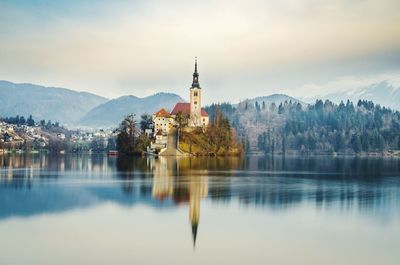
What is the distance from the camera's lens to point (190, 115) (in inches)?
5940

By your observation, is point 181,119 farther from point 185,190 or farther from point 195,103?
point 185,190

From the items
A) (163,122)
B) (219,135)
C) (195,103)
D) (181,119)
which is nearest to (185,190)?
(181,119)

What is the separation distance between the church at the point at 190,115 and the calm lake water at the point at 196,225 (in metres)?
95.8

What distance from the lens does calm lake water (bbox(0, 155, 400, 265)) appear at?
2305 centimetres

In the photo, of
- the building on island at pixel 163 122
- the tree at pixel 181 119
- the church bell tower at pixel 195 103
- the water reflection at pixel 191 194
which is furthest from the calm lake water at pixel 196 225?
the church bell tower at pixel 195 103

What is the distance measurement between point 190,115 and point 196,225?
121 meters

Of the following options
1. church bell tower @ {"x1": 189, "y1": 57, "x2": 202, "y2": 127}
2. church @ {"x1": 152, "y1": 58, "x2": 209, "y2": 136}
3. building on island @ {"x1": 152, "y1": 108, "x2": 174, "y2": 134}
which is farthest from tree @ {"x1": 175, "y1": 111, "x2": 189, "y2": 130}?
church bell tower @ {"x1": 189, "y1": 57, "x2": 202, "y2": 127}

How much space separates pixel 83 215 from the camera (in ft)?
109

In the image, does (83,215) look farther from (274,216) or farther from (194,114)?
(194,114)

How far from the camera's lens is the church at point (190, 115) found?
146250 mm

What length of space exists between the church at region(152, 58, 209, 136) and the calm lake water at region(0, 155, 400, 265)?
9578cm

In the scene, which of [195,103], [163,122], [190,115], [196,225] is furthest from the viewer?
[195,103]

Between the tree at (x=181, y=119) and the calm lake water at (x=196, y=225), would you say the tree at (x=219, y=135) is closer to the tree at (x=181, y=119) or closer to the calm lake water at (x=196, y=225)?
the tree at (x=181, y=119)

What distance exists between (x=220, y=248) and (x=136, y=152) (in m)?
119
